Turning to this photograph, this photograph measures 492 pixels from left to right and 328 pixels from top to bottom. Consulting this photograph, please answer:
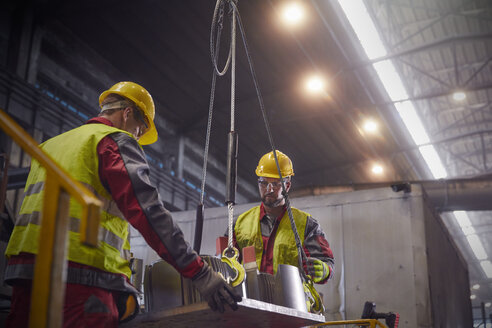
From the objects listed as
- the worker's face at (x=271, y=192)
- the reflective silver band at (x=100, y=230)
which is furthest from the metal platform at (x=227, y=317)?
the worker's face at (x=271, y=192)

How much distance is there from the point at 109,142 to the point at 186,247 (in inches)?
26.1

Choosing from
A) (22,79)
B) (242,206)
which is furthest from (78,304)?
(22,79)

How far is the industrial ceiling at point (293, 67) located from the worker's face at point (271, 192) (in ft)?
16.8

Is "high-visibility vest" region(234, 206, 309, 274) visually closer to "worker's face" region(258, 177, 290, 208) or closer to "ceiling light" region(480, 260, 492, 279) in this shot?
"worker's face" region(258, 177, 290, 208)

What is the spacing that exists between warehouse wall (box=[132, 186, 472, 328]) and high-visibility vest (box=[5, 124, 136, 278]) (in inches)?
212

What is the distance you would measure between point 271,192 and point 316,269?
1080 millimetres

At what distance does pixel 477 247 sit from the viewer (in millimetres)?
24703

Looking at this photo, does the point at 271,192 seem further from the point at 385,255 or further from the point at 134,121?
the point at 385,255

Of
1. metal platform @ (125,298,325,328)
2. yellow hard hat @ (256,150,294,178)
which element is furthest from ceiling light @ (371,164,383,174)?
metal platform @ (125,298,325,328)

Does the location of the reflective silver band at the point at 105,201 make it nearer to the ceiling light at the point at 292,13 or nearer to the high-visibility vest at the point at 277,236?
the high-visibility vest at the point at 277,236

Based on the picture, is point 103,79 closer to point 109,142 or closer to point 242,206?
point 242,206

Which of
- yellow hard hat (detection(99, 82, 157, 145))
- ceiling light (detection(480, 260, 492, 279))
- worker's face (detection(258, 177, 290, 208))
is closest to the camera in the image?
yellow hard hat (detection(99, 82, 157, 145))

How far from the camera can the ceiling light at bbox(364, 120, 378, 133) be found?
13.1m

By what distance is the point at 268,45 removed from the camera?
10555mm
